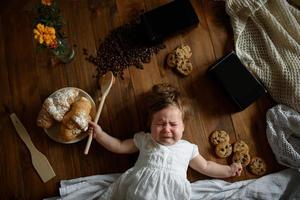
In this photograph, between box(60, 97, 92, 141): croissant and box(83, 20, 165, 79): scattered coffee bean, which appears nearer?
box(60, 97, 92, 141): croissant

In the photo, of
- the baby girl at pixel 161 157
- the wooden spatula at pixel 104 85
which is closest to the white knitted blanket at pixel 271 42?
the baby girl at pixel 161 157

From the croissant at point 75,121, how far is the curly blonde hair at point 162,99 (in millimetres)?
198

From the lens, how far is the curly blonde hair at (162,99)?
1.06 meters

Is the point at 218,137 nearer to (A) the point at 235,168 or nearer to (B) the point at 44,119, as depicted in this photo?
(A) the point at 235,168

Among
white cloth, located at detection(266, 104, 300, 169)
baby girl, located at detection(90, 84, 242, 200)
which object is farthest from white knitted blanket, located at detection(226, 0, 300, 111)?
baby girl, located at detection(90, 84, 242, 200)

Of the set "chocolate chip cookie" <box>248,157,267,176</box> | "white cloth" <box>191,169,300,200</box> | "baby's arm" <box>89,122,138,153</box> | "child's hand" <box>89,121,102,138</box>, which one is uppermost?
"child's hand" <box>89,121,102,138</box>

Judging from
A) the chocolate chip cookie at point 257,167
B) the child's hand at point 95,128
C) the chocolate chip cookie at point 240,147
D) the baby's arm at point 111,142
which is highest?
the child's hand at point 95,128

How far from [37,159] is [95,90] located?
29 cm

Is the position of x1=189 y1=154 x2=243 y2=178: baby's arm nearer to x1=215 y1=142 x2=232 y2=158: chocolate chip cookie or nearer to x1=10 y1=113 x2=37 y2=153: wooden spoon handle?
x1=215 y1=142 x2=232 y2=158: chocolate chip cookie

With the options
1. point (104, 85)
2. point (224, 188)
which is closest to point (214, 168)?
point (224, 188)

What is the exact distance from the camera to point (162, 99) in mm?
1066

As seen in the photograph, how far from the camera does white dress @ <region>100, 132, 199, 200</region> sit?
102 cm

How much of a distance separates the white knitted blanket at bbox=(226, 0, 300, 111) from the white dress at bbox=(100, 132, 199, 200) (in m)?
0.37

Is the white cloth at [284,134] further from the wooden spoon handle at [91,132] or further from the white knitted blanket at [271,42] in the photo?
the wooden spoon handle at [91,132]
